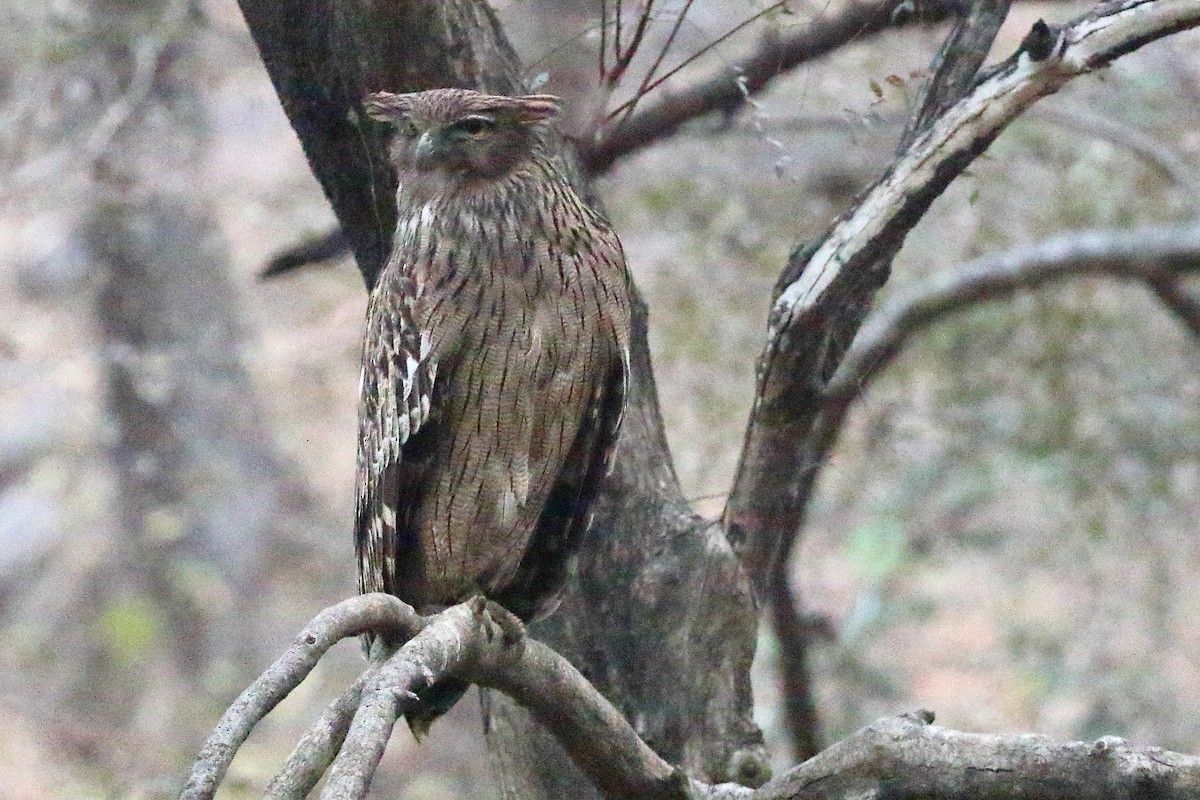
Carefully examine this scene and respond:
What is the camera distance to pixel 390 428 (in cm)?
283

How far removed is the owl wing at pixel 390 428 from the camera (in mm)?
2762

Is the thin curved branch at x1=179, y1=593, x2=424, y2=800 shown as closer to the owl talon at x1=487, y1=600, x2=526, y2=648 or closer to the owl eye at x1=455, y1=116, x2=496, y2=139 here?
the owl talon at x1=487, y1=600, x2=526, y2=648

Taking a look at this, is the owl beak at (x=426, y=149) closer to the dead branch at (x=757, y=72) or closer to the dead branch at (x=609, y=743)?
the dead branch at (x=757, y=72)

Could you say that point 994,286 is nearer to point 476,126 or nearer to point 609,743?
point 476,126

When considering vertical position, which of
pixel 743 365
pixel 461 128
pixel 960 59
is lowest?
pixel 743 365

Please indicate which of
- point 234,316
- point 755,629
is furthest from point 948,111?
point 234,316

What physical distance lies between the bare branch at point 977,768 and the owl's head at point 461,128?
3.92 ft

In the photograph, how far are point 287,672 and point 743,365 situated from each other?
4164mm

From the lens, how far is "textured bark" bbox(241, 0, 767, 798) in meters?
2.81

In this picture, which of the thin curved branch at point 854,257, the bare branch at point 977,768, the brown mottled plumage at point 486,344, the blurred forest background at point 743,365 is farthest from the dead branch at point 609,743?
the blurred forest background at point 743,365

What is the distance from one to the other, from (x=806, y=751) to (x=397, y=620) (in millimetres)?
2528

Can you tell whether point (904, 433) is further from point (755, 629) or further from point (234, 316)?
point (234, 316)

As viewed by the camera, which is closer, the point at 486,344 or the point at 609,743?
the point at 609,743

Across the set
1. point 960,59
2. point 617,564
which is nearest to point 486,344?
point 617,564
